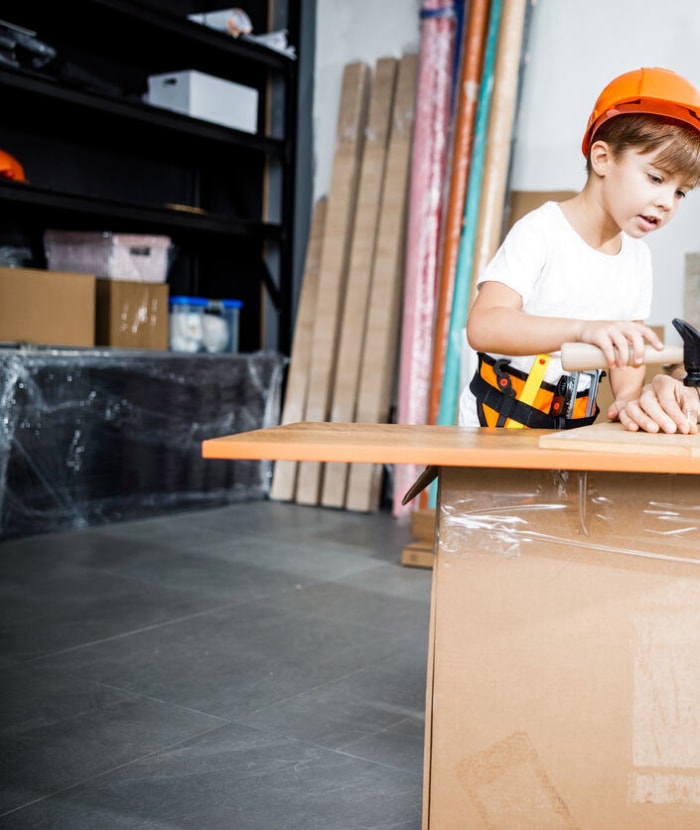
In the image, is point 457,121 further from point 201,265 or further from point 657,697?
point 657,697

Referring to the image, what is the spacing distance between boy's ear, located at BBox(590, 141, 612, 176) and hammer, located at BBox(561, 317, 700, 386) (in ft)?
1.24

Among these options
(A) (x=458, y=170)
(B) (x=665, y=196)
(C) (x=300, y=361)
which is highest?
(A) (x=458, y=170)

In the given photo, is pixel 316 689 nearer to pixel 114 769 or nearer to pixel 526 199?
pixel 114 769

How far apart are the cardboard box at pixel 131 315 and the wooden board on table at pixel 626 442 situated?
3.33 meters

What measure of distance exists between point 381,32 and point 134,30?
124 cm

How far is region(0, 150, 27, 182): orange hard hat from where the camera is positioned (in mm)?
4016

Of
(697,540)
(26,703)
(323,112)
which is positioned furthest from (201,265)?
(697,540)

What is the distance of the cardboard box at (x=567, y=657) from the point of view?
1380 millimetres

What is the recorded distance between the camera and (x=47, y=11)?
4480mm

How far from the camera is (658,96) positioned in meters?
1.57

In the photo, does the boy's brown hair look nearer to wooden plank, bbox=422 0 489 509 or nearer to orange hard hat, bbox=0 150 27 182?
wooden plank, bbox=422 0 489 509

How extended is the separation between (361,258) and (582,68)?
4.30ft

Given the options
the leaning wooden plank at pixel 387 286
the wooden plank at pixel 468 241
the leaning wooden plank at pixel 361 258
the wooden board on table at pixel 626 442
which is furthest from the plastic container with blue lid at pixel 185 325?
the wooden board on table at pixel 626 442

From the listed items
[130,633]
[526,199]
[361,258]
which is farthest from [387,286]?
[130,633]
